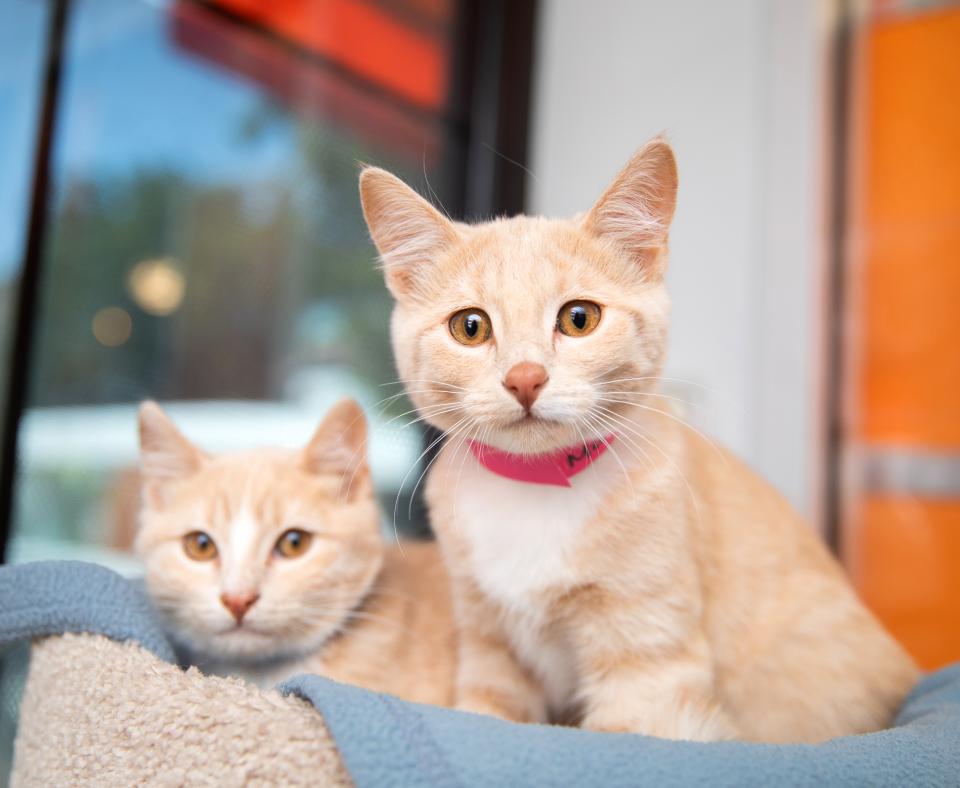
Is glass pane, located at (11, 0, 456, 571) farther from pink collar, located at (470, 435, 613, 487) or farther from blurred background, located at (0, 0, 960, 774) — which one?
pink collar, located at (470, 435, 613, 487)

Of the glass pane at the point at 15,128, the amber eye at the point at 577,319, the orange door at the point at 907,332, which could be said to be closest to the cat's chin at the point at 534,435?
the amber eye at the point at 577,319

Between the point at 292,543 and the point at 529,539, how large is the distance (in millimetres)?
303

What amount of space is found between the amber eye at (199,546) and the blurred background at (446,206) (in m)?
0.71

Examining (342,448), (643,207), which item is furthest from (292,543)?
(643,207)

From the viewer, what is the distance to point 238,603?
0.96 m

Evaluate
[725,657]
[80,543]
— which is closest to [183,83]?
[80,543]

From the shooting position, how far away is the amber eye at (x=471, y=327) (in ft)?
3.01

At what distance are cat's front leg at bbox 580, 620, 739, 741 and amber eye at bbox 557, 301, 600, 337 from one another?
12.9 inches

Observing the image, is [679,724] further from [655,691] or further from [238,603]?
[238,603]

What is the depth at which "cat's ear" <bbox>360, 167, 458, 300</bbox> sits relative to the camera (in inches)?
Answer: 37.8

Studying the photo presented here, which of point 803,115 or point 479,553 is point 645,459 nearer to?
point 479,553

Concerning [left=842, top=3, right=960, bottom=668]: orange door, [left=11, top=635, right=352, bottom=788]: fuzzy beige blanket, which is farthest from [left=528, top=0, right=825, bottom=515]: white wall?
[left=11, top=635, right=352, bottom=788]: fuzzy beige blanket

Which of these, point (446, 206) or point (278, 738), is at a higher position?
point (446, 206)

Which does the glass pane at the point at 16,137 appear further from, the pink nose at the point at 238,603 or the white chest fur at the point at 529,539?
the white chest fur at the point at 529,539
